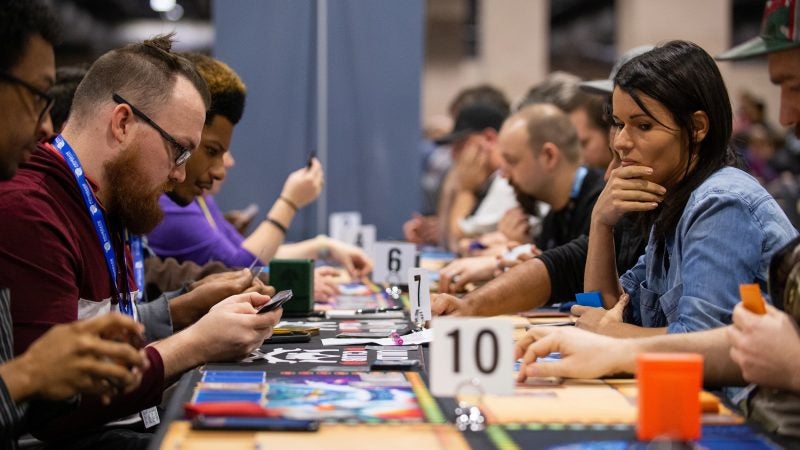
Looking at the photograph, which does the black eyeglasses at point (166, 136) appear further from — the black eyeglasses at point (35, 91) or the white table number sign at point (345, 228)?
the white table number sign at point (345, 228)

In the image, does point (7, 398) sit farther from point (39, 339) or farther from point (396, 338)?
point (396, 338)

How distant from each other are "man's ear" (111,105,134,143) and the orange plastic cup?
158cm

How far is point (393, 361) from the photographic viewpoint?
2352 mm

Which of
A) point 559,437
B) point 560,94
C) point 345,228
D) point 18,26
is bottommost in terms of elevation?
point 345,228

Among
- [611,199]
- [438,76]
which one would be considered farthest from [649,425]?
[438,76]

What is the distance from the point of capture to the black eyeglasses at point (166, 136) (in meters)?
2.73

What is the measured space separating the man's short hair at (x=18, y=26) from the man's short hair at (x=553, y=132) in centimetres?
295

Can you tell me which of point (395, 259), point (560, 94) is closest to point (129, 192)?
point (395, 259)

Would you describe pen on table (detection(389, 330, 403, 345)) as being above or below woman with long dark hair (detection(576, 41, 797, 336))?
below

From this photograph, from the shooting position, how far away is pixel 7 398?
1786mm

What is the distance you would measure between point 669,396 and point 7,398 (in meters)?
1.09

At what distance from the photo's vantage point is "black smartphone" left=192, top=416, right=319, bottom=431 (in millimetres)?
1725

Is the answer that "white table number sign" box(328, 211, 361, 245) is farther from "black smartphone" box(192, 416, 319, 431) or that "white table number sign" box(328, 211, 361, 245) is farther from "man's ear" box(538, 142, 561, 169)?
"black smartphone" box(192, 416, 319, 431)

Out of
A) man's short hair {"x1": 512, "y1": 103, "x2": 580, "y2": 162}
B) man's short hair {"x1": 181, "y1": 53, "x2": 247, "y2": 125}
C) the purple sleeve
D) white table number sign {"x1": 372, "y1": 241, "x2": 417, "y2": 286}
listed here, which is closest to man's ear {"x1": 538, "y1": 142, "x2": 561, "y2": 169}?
man's short hair {"x1": 512, "y1": 103, "x2": 580, "y2": 162}
